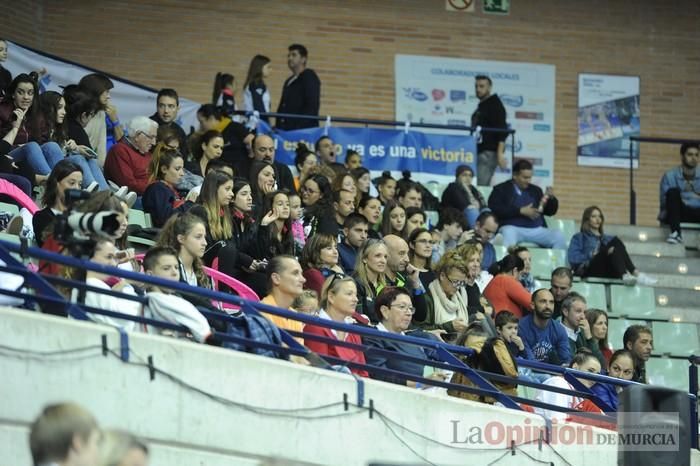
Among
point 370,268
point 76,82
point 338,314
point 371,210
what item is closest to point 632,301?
point 371,210

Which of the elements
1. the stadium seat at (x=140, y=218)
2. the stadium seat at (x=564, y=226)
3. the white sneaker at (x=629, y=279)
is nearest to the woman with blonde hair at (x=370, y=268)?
the stadium seat at (x=140, y=218)

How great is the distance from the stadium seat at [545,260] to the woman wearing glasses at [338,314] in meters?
5.82

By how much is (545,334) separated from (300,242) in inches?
89.4

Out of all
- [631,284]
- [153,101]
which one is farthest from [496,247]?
[153,101]

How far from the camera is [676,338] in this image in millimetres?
14680

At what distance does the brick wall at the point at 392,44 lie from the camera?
61.7 ft

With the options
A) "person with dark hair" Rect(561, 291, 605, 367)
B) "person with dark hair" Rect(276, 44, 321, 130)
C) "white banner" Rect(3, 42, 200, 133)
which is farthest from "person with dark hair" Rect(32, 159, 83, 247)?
"person with dark hair" Rect(276, 44, 321, 130)

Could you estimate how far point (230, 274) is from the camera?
10.5 meters

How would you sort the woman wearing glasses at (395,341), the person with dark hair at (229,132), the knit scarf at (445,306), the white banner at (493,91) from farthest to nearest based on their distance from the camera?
the white banner at (493,91) → the person with dark hair at (229,132) → the knit scarf at (445,306) → the woman wearing glasses at (395,341)

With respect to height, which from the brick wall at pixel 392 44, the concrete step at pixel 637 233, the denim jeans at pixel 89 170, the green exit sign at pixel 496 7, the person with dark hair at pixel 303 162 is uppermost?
the green exit sign at pixel 496 7

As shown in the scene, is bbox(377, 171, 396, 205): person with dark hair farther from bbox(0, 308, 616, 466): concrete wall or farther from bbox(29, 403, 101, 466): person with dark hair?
bbox(29, 403, 101, 466): person with dark hair

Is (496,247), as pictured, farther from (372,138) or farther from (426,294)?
(426,294)

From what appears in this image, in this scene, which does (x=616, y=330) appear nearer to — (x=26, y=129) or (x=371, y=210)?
(x=371, y=210)

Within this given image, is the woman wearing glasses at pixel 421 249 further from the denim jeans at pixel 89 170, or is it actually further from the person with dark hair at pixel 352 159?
the person with dark hair at pixel 352 159
